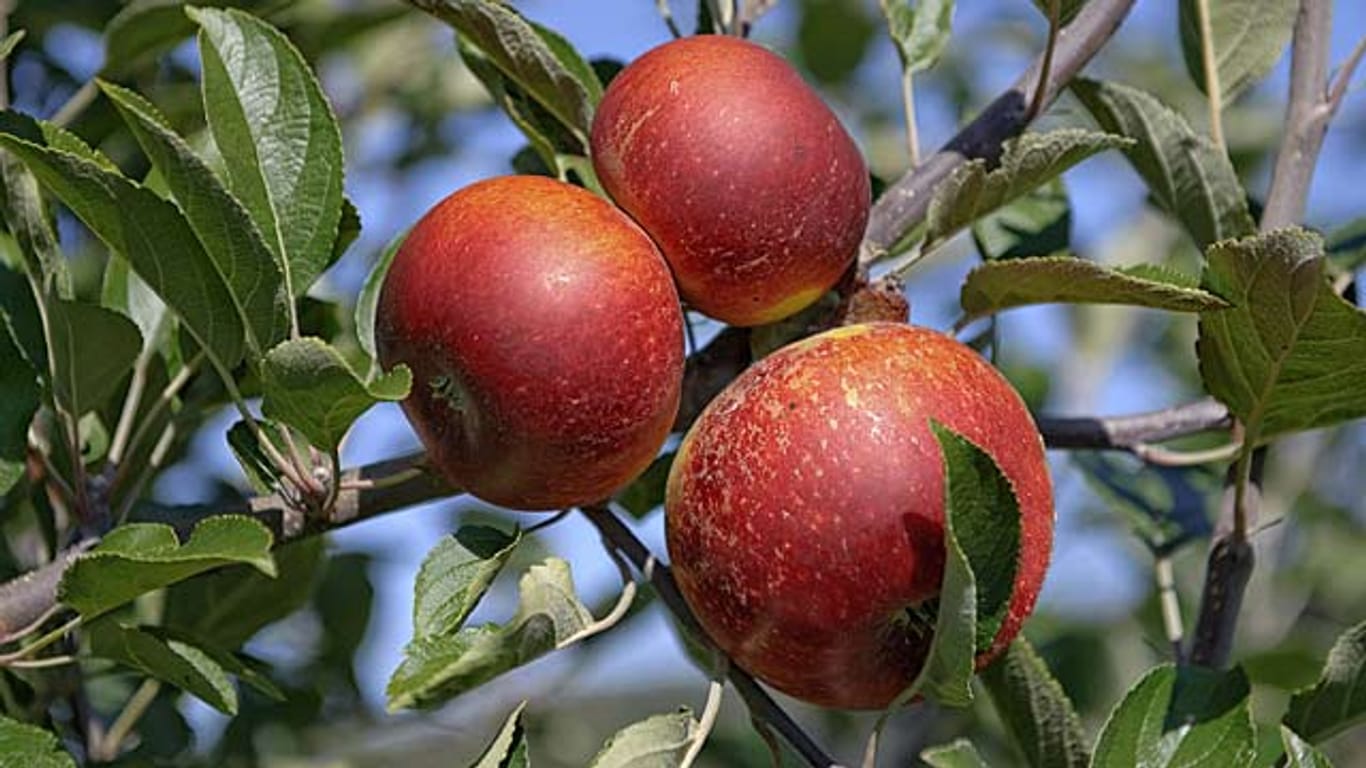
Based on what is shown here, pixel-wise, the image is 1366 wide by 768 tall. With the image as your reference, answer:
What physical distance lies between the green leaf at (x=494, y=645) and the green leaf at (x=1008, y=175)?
36 centimetres

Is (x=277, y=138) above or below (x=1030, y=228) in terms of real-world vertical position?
above

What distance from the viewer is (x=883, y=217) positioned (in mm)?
1219

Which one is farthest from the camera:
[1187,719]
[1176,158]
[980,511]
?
[1176,158]

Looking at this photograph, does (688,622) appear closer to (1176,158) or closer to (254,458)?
(254,458)

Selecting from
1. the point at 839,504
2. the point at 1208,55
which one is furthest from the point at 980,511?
the point at 1208,55

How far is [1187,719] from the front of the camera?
1.17 m

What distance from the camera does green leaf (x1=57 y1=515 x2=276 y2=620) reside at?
0.91m

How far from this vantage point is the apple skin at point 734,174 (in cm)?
103

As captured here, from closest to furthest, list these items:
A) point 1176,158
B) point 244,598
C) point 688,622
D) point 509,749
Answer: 1. point 509,749
2. point 688,622
3. point 1176,158
4. point 244,598

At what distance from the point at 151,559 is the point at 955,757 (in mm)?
469

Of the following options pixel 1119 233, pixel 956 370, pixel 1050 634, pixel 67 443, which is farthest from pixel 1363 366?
pixel 1119 233

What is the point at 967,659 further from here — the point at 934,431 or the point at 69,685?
the point at 69,685

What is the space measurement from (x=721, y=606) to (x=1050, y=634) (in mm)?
1636

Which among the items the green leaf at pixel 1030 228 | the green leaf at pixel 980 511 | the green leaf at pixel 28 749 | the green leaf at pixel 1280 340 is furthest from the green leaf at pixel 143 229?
the green leaf at pixel 1030 228
